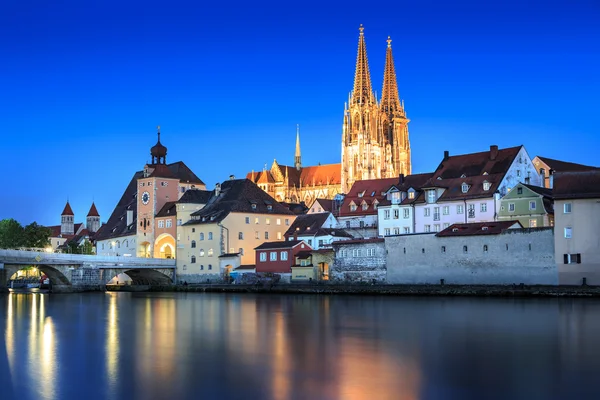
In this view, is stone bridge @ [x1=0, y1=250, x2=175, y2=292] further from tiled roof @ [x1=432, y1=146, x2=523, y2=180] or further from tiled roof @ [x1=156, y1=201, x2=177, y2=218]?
tiled roof @ [x1=432, y1=146, x2=523, y2=180]

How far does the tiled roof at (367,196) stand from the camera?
81.9 metres

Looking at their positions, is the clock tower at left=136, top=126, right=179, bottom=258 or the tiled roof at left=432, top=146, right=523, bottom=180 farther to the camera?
the clock tower at left=136, top=126, right=179, bottom=258

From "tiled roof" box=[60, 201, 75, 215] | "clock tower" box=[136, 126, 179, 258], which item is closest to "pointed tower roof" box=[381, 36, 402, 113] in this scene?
"clock tower" box=[136, 126, 179, 258]

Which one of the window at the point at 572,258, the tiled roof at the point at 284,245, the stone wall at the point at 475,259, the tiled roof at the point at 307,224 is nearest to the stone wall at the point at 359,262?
the stone wall at the point at 475,259

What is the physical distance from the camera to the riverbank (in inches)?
2066

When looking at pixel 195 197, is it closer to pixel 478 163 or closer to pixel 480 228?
pixel 478 163

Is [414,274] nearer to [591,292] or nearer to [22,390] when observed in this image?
[591,292]

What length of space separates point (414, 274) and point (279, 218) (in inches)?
1113

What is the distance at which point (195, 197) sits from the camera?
91.4 metres

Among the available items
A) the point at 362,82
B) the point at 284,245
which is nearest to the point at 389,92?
the point at 362,82

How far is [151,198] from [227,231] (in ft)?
48.3

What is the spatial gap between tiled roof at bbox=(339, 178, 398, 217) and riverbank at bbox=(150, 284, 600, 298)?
13.5 meters

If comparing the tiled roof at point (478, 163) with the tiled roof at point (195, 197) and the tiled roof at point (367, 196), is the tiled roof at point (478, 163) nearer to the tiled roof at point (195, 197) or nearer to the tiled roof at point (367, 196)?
the tiled roof at point (367, 196)

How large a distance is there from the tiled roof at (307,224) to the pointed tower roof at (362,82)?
65.4m
